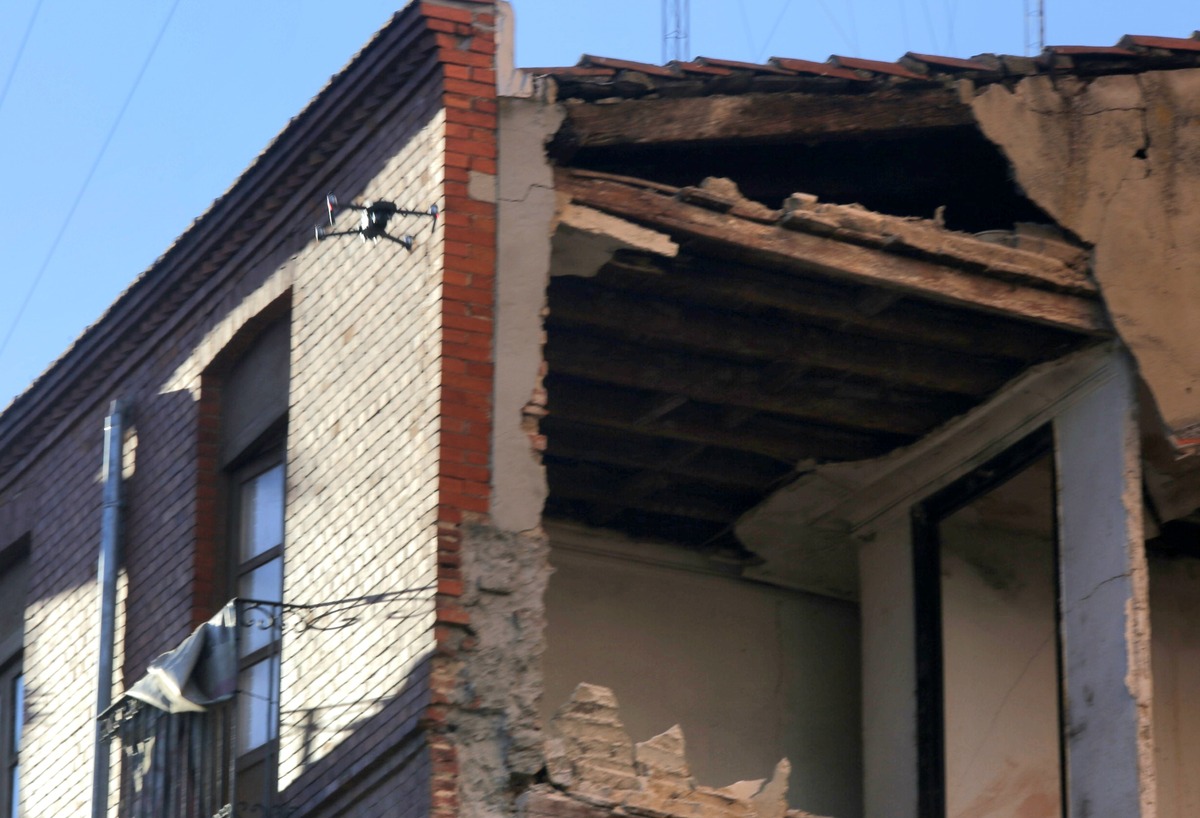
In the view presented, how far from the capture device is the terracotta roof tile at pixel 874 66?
1171 cm

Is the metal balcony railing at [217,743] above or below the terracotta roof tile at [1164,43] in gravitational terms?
below

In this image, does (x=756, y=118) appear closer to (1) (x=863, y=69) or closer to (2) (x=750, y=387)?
(1) (x=863, y=69)

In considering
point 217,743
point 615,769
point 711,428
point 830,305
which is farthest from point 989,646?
point 217,743

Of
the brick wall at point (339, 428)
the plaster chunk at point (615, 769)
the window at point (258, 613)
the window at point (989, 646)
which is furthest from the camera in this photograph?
the window at point (989, 646)

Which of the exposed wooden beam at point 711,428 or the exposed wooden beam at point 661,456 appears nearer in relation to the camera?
the exposed wooden beam at point 711,428

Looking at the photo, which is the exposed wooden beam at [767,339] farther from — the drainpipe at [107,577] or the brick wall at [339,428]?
the drainpipe at [107,577]

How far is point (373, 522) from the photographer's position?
35.5 ft

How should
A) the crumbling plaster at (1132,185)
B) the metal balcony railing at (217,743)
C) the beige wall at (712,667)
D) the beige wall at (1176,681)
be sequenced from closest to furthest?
the metal balcony railing at (217,743) → the crumbling plaster at (1132,185) → the beige wall at (712,667) → the beige wall at (1176,681)

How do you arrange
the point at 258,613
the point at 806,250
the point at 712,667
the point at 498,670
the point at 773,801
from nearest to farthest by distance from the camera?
the point at 498,670 → the point at 773,801 → the point at 806,250 → the point at 258,613 → the point at 712,667

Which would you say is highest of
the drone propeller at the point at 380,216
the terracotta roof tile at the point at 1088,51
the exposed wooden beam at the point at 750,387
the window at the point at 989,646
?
the terracotta roof tile at the point at 1088,51

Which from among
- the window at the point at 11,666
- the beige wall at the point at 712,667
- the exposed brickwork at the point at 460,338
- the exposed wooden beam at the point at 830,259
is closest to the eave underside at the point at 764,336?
the exposed wooden beam at the point at 830,259

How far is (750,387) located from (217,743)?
145 inches

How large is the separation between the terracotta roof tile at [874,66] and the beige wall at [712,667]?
4017 millimetres

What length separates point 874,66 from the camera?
11.8 meters
